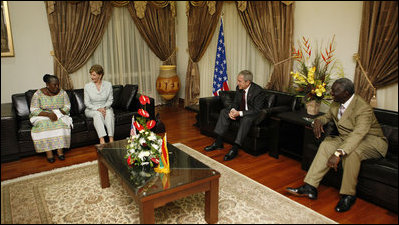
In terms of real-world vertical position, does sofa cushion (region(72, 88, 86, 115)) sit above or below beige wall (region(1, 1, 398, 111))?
below

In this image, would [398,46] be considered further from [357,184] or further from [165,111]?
[165,111]

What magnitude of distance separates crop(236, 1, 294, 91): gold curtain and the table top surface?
2111mm

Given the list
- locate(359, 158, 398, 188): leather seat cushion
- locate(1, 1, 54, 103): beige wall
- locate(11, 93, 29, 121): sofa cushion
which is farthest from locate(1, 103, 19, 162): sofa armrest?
locate(359, 158, 398, 188): leather seat cushion

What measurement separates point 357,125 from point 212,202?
135 centimetres

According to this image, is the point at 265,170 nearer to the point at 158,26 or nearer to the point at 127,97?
the point at 127,97

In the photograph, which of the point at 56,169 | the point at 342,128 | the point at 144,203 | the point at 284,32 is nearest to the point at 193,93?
the point at 284,32

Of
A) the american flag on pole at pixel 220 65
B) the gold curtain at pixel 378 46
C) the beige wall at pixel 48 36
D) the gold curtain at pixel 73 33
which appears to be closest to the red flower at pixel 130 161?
the beige wall at pixel 48 36

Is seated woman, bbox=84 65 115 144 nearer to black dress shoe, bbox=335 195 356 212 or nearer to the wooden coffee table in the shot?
the wooden coffee table

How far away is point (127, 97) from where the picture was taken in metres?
4.28

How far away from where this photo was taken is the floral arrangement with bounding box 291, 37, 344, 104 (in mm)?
3264

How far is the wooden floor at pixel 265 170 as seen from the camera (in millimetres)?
2316

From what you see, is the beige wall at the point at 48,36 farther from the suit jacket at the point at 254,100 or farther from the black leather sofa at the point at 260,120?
the suit jacket at the point at 254,100

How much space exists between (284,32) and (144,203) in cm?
295

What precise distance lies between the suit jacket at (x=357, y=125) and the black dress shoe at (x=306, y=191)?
1.41 feet
